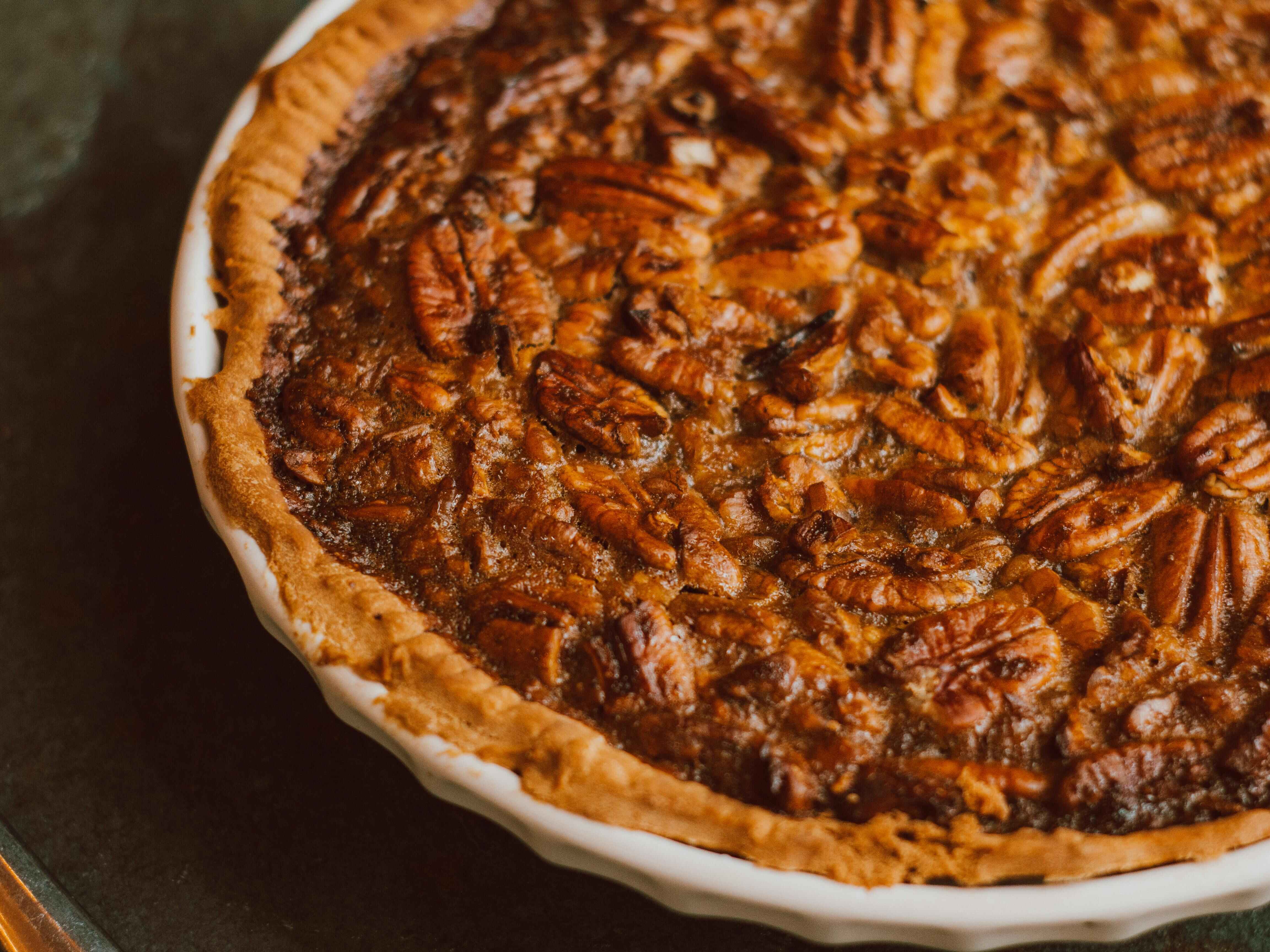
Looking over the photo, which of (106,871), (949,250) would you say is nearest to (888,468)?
(949,250)

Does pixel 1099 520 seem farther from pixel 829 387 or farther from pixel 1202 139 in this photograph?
pixel 1202 139

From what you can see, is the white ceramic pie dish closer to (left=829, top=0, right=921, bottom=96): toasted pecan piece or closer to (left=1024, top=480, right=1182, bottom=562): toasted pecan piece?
(left=1024, top=480, right=1182, bottom=562): toasted pecan piece

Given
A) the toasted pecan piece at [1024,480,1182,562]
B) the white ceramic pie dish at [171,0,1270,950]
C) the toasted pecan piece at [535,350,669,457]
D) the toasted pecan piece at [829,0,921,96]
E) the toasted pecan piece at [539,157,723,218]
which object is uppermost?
the toasted pecan piece at [829,0,921,96]

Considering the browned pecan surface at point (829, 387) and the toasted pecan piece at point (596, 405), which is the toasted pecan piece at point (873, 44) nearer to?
the browned pecan surface at point (829, 387)

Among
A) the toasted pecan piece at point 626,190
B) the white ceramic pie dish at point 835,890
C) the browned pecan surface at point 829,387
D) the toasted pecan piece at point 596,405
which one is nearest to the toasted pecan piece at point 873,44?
the browned pecan surface at point 829,387

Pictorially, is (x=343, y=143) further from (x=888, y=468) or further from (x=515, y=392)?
(x=888, y=468)

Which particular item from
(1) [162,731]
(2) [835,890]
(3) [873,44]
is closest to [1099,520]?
(2) [835,890]

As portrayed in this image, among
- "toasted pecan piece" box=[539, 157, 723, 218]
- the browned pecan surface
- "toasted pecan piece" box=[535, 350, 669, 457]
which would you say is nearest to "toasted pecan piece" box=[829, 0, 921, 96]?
the browned pecan surface
